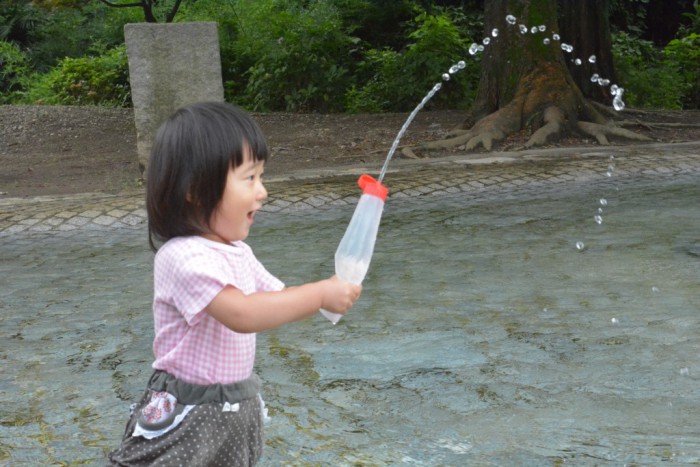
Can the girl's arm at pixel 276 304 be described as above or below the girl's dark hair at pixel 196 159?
below

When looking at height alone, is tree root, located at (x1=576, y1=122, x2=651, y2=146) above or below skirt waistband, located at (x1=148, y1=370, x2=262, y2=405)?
below

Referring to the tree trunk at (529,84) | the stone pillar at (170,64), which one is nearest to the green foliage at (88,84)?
the tree trunk at (529,84)

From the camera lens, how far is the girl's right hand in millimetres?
2025

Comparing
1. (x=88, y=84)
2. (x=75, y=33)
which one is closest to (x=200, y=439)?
(x=88, y=84)

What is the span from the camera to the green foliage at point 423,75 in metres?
13.8

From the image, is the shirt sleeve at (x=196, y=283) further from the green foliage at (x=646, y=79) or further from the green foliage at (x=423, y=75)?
the green foliage at (x=646, y=79)

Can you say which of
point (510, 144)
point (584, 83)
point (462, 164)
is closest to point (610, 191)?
point (462, 164)

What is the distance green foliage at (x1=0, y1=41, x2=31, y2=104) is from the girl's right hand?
17009 millimetres

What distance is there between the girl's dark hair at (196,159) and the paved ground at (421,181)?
4544 millimetres

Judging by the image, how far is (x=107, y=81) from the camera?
53.2 ft

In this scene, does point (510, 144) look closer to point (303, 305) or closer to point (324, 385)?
point (324, 385)

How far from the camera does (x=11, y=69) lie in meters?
18.3

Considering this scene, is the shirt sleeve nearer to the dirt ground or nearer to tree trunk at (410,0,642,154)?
the dirt ground

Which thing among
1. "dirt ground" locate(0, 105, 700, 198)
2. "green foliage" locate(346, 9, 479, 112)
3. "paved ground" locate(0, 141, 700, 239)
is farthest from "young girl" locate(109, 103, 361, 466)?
"green foliage" locate(346, 9, 479, 112)
